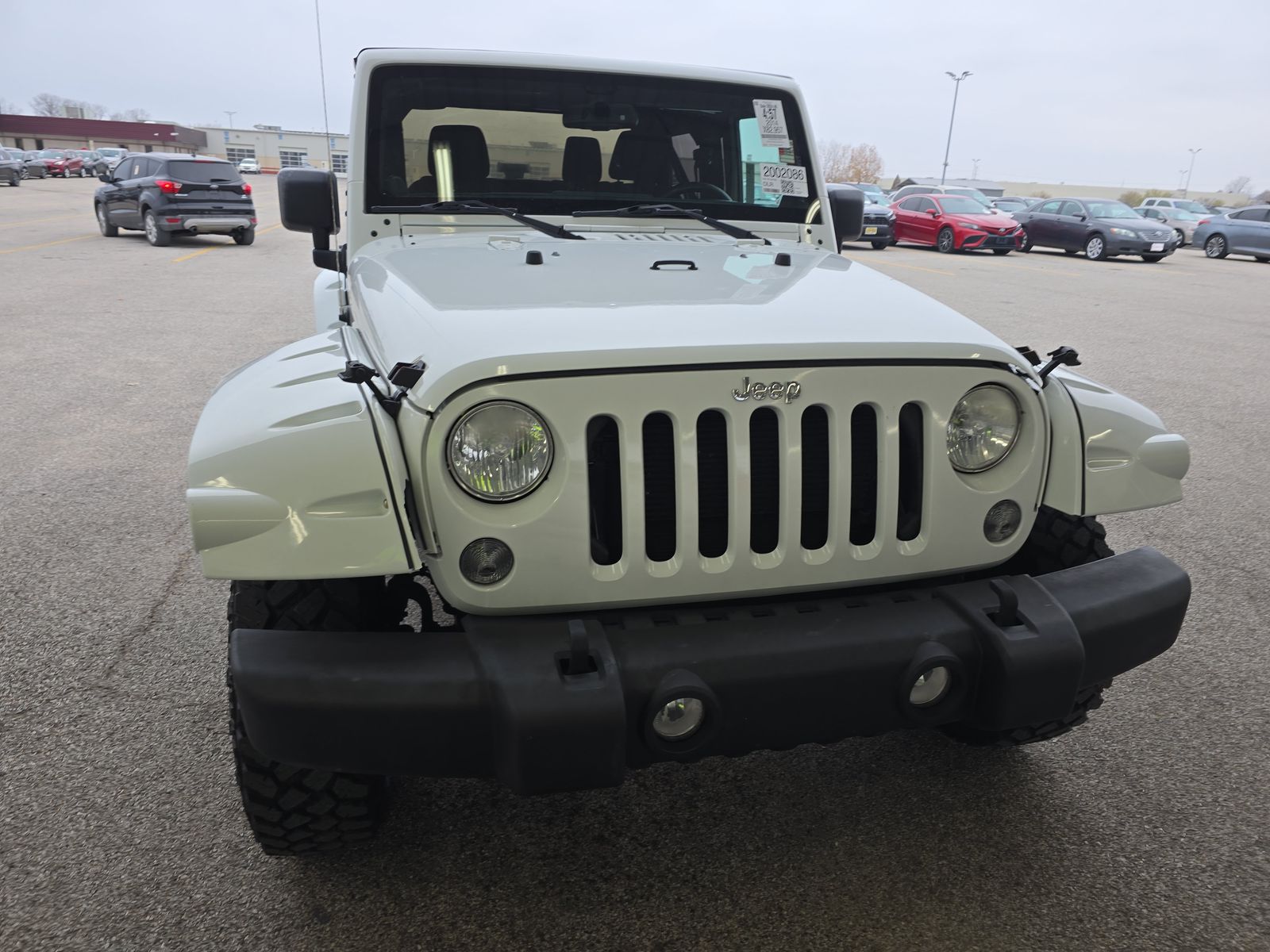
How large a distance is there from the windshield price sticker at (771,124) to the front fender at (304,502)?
7.46ft

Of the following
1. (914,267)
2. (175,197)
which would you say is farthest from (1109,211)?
(175,197)

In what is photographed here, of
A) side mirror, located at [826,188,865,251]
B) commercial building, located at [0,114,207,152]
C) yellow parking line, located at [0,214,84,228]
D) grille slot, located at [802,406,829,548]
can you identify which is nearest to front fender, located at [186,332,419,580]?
grille slot, located at [802,406,829,548]

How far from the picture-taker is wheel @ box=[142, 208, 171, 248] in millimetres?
16328

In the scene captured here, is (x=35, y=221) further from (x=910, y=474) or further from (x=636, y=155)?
(x=910, y=474)

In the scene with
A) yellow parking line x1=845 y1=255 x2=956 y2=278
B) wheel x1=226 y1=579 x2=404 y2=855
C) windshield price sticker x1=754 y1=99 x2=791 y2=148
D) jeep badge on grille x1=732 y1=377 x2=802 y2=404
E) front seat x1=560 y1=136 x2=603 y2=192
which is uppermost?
windshield price sticker x1=754 y1=99 x2=791 y2=148

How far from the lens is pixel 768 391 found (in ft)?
6.17

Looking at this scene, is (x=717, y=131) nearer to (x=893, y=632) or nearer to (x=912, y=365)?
(x=912, y=365)

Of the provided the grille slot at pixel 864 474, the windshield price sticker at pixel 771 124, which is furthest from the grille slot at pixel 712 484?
the windshield price sticker at pixel 771 124

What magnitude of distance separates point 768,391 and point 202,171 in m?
16.8

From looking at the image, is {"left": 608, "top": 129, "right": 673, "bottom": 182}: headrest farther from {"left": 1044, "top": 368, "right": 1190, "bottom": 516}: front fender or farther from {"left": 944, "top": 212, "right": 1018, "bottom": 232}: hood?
{"left": 944, "top": 212, "right": 1018, "bottom": 232}: hood

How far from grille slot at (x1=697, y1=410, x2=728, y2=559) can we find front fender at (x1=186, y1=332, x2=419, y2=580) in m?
0.57

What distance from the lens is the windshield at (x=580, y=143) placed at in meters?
3.27

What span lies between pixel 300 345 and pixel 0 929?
1.48 meters

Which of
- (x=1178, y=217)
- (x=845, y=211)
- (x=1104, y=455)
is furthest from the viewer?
(x=1178, y=217)
